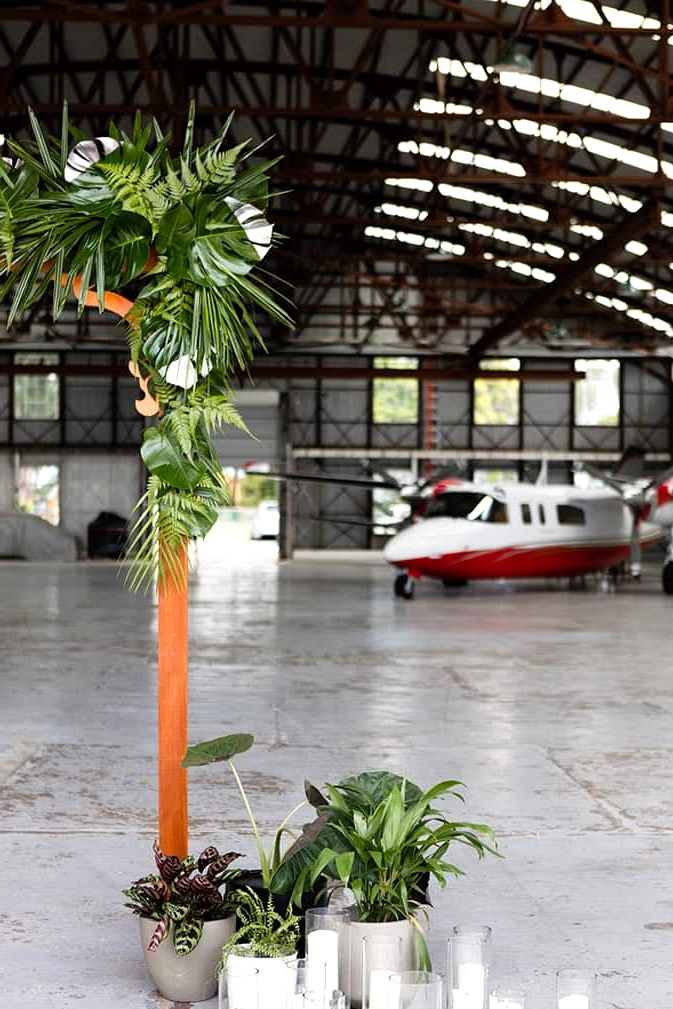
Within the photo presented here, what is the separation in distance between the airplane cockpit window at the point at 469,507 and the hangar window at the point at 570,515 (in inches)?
72.7

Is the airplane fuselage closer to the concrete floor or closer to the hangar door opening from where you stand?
the concrete floor

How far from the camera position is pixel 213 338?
4738 millimetres

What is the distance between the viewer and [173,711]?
503 cm

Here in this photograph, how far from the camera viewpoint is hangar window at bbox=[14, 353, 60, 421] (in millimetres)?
41188

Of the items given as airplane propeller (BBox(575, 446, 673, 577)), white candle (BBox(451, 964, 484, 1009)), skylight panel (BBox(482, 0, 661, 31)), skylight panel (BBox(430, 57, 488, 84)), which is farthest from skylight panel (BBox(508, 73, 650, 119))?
white candle (BBox(451, 964, 484, 1009))

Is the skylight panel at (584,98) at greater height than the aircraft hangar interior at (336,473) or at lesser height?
greater

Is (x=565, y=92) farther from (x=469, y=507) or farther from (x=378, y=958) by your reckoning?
(x=378, y=958)

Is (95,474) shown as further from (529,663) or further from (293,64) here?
(529,663)

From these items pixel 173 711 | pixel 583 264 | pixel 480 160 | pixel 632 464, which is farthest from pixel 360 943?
pixel 632 464

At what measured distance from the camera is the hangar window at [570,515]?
25.0 m

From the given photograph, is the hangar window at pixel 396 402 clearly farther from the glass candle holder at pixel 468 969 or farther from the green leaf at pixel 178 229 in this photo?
the glass candle holder at pixel 468 969

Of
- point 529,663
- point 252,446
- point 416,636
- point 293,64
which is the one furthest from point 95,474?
point 529,663

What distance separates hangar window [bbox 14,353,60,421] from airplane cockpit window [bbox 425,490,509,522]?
2103 cm

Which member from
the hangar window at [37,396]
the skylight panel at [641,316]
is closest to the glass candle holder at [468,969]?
the skylight panel at [641,316]
